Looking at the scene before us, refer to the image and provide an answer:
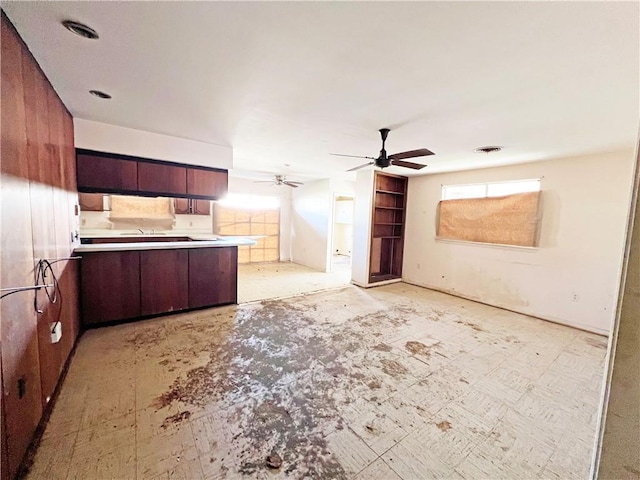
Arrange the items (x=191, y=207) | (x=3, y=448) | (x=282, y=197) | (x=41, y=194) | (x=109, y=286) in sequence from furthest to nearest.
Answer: (x=282, y=197), (x=191, y=207), (x=109, y=286), (x=41, y=194), (x=3, y=448)

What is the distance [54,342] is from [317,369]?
2.04 m

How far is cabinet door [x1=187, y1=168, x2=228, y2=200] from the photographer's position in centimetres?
377

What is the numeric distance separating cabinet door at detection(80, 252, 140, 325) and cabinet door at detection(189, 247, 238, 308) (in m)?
0.65

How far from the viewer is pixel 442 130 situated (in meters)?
2.79

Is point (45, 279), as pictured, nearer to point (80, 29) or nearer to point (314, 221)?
point (80, 29)

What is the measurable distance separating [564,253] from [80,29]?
539 centimetres

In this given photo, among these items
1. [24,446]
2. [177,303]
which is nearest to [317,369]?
[24,446]

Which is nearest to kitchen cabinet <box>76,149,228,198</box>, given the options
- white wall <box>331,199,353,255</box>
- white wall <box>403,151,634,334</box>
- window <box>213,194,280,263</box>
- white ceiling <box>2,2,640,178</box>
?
white ceiling <box>2,2,640,178</box>

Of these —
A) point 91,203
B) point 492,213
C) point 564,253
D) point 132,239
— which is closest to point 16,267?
point 132,239

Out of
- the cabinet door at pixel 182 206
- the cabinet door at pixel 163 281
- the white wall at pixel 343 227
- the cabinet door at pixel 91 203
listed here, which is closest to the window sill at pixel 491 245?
the cabinet door at pixel 163 281

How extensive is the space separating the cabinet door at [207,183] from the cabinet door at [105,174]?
0.64 meters

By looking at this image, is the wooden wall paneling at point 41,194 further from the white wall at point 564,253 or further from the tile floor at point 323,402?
the white wall at point 564,253

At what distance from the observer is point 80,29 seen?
4.77 feet

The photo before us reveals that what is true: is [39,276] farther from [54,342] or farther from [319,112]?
[319,112]
